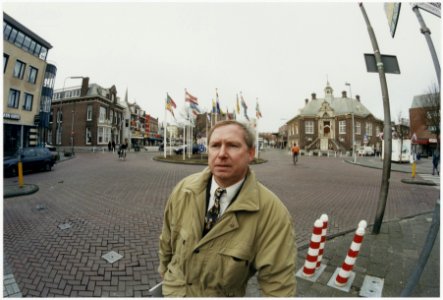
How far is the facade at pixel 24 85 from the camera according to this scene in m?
19.8

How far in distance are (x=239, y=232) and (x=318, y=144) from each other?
168 feet

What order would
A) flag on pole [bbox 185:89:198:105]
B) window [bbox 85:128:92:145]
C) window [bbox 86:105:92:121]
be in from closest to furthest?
flag on pole [bbox 185:89:198:105]
window [bbox 85:128:92:145]
window [bbox 86:105:92:121]

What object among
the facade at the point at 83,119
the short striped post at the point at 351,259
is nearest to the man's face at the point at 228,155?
the short striped post at the point at 351,259

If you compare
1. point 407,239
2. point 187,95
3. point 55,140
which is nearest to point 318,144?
point 187,95

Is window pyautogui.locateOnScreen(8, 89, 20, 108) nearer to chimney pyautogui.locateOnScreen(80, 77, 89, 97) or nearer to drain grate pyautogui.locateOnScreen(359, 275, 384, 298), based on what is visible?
chimney pyautogui.locateOnScreen(80, 77, 89, 97)

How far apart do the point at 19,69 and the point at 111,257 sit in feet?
88.7

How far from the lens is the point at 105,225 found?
15.8ft

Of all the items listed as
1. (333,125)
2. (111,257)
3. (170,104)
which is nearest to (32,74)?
Answer: (170,104)

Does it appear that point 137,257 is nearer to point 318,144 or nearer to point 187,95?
point 187,95

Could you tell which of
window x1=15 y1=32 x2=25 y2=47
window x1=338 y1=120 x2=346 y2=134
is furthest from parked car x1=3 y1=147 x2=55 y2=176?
window x1=338 y1=120 x2=346 y2=134

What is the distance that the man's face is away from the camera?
5.28 feet

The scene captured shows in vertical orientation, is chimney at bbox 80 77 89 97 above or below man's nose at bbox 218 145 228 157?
above

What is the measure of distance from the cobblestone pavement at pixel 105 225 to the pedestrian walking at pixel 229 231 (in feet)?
5.37

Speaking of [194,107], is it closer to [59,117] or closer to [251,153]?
[251,153]
